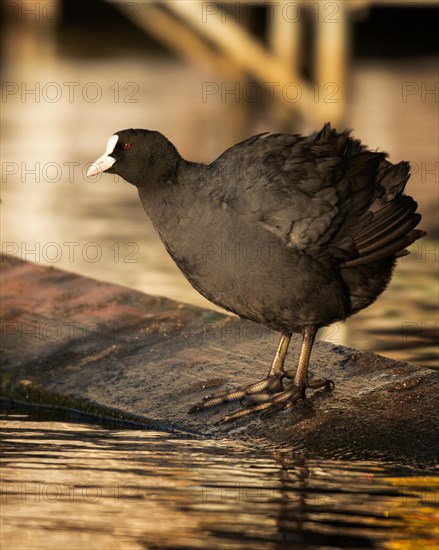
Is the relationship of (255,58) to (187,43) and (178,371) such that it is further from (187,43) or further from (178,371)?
(178,371)

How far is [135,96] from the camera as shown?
3325 centimetres

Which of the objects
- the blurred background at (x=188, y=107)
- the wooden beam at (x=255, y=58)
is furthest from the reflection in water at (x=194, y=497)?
the wooden beam at (x=255, y=58)

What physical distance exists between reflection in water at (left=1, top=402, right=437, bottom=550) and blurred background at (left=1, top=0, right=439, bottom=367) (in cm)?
313

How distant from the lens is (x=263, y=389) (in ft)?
32.8

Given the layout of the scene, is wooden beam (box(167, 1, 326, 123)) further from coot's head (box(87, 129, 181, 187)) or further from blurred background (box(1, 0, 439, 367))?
coot's head (box(87, 129, 181, 187))

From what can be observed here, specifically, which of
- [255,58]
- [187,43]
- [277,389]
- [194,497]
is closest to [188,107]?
[187,43]

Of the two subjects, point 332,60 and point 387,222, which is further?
point 332,60

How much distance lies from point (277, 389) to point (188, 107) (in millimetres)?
22640

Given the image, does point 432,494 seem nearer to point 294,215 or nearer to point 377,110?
point 294,215

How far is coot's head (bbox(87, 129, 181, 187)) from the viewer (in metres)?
9.62

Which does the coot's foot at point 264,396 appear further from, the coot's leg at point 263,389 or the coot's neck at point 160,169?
the coot's neck at point 160,169

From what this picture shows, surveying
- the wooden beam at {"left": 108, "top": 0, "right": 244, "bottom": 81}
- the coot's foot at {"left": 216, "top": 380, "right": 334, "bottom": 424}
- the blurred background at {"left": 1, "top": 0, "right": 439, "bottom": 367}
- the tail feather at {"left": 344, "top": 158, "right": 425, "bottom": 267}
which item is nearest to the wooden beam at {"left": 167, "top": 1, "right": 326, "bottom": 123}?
the blurred background at {"left": 1, "top": 0, "right": 439, "bottom": 367}

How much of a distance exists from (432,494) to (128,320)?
3711mm

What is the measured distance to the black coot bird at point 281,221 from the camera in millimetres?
9328
